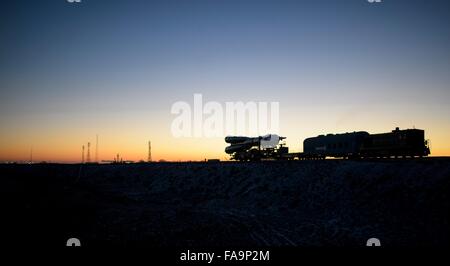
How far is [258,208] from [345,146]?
19159 mm

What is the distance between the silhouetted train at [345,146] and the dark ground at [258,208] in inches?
326

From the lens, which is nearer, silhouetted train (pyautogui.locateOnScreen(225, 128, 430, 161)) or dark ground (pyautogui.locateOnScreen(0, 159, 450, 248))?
dark ground (pyautogui.locateOnScreen(0, 159, 450, 248))

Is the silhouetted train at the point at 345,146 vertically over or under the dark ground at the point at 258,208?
over

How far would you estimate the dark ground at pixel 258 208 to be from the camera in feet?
62.1

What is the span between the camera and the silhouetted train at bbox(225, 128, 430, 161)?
3325cm

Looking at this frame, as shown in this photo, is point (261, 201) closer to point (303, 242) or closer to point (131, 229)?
point (303, 242)

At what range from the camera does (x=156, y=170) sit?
145 feet

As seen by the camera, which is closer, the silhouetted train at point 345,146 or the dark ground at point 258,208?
the dark ground at point 258,208

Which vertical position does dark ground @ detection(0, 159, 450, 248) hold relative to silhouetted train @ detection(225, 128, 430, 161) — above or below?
below

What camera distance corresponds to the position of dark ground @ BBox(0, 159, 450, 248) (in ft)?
62.1

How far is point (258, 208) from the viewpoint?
27.6 metres

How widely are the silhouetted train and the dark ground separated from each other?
827cm
